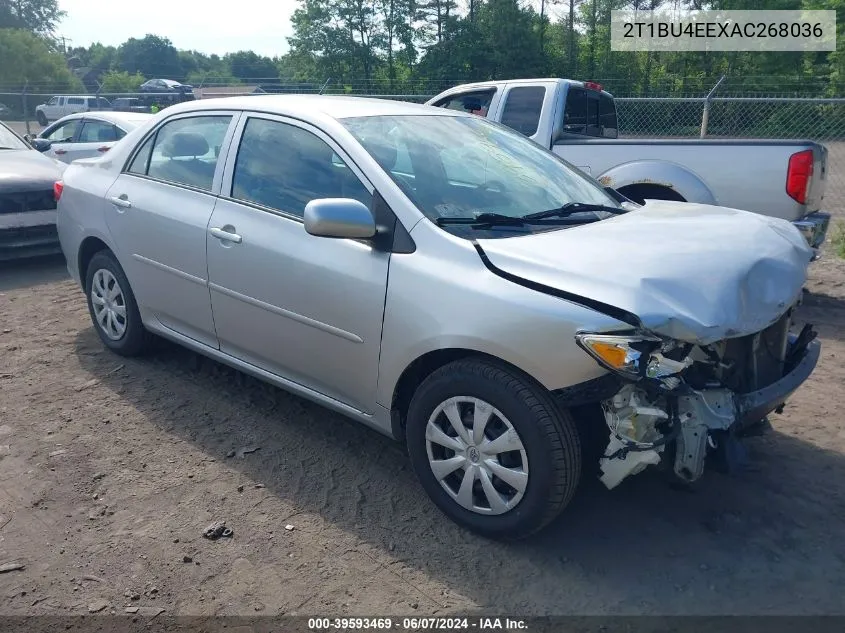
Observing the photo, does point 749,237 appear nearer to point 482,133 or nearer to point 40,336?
point 482,133

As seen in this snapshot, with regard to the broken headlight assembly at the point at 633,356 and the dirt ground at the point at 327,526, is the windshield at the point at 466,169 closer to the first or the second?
the broken headlight assembly at the point at 633,356

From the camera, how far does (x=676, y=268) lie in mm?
2934

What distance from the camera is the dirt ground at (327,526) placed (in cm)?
284

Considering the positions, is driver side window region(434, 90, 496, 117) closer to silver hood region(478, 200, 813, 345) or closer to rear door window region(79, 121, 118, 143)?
silver hood region(478, 200, 813, 345)

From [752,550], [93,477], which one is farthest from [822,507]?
[93,477]

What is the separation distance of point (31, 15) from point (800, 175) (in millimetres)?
85700

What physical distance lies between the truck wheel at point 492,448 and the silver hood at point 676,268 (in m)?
0.45

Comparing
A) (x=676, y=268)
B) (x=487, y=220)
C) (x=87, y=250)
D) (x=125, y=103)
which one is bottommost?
(x=87, y=250)

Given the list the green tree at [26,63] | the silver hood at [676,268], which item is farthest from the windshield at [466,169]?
the green tree at [26,63]

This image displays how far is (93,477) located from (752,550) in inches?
120

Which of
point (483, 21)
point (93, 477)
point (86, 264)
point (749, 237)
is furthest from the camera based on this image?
point (483, 21)

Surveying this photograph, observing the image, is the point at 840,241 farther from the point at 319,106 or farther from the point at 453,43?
the point at 453,43

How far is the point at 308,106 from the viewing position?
13.1 ft

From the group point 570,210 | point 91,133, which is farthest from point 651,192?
point 91,133
